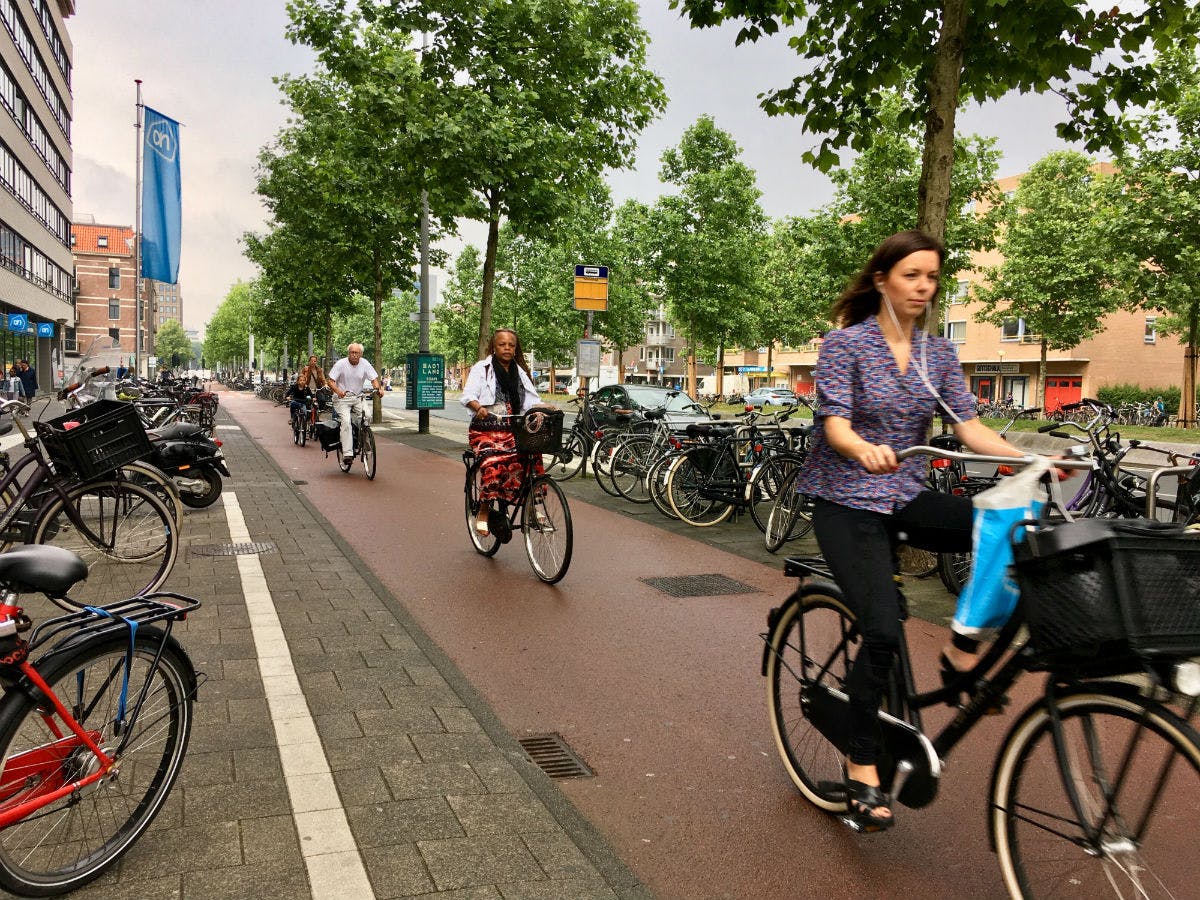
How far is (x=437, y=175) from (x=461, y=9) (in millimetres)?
3211

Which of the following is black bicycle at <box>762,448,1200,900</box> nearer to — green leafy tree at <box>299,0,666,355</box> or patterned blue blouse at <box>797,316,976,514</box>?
patterned blue blouse at <box>797,316,976,514</box>

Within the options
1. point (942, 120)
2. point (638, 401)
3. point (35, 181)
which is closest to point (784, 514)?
point (942, 120)

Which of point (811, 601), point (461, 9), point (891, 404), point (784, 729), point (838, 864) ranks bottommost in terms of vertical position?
point (838, 864)

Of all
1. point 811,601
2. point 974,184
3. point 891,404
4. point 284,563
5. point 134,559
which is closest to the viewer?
point 891,404

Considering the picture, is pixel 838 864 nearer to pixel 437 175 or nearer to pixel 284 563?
pixel 284 563

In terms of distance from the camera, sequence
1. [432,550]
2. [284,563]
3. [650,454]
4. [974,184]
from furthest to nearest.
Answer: [974,184] → [650,454] → [432,550] → [284,563]

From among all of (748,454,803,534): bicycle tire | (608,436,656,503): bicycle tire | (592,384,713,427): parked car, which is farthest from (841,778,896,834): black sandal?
(592,384,713,427): parked car

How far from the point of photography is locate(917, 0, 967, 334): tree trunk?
7012mm

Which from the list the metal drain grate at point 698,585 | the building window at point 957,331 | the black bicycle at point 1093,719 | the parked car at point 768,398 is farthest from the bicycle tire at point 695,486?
the building window at point 957,331

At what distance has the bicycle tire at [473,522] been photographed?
7.67 meters

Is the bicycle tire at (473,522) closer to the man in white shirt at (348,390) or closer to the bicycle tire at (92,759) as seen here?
the bicycle tire at (92,759)

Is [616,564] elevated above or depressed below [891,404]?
below

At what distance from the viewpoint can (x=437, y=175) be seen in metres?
18.3

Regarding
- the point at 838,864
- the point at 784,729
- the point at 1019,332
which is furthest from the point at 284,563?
the point at 1019,332
